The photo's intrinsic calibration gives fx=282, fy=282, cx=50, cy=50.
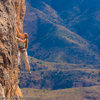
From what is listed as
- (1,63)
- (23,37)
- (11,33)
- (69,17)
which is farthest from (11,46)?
(69,17)

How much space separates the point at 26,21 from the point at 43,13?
7403mm

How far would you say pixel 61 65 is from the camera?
2650 inches

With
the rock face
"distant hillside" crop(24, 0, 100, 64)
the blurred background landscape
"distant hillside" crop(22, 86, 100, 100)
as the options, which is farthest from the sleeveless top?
"distant hillside" crop(24, 0, 100, 64)

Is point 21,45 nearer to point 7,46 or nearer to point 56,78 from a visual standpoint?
point 7,46

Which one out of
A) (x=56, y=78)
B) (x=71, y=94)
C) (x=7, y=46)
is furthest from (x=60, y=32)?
(x=7, y=46)

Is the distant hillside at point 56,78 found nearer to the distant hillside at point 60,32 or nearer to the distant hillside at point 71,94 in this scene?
the distant hillside at point 71,94

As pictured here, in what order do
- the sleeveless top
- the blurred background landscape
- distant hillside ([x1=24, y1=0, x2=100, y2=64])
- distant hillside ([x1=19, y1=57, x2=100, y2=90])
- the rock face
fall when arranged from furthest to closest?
distant hillside ([x1=24, y1=0, x2=100, y2=64]) < the blurred background landscape < distant hillside ([x1=19, y1=57, x2=100, y2=90]) < the sleeveless top < the rock face

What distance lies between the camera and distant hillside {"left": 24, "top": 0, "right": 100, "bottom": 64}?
253 ft

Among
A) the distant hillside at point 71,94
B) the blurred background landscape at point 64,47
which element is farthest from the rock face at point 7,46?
the blurred background landscape at point 64,47

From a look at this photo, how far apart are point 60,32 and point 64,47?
8.75 meters

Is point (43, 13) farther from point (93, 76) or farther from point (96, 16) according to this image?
point (93, 76)

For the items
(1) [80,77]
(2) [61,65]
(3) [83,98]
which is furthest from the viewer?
(2) [61,65]

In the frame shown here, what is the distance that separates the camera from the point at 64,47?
78625 millimetres

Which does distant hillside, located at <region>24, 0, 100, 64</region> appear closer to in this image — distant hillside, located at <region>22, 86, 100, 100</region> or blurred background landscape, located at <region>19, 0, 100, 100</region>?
blurred background landscape, located at <region>19, 0, 100, 100</region>
